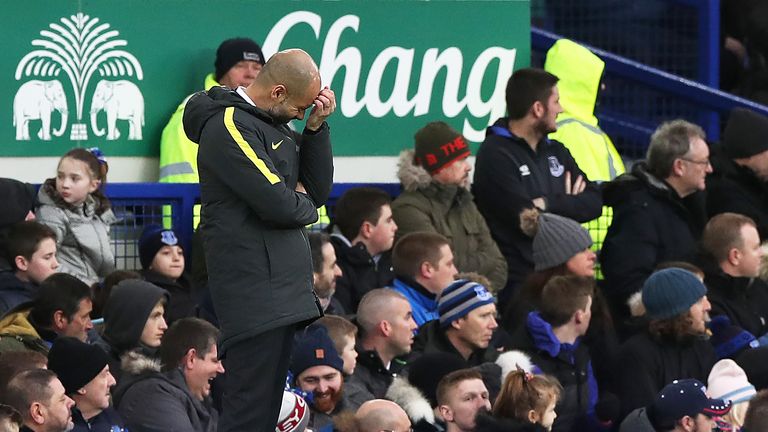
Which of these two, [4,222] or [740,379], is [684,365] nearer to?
[740,379]

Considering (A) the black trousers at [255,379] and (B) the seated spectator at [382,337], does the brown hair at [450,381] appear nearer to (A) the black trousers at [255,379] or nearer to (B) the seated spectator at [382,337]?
(B) the seated spectator at [382,337]

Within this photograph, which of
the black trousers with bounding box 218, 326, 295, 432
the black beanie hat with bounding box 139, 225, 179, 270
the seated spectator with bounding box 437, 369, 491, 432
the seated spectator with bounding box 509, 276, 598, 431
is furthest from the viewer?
the black beanie hat with bounding box 139, 225, 179, 270

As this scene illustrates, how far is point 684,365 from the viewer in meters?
10.7

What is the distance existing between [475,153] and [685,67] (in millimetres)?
3230

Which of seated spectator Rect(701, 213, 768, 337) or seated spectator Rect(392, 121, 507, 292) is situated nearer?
seated spectator Rect(392, 121, 507, 292)

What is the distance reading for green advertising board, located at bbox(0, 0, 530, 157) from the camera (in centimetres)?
1145

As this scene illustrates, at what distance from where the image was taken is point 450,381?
947cm

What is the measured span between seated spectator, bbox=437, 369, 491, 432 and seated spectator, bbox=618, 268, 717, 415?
1.36m

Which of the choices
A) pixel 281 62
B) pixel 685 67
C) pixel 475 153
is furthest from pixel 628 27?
pixel 281 62

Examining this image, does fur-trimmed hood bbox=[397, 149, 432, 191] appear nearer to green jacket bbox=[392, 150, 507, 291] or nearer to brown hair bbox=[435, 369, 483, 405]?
green jacket bbox=[392, 150, 507, 291]

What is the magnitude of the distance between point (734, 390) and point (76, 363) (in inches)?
144

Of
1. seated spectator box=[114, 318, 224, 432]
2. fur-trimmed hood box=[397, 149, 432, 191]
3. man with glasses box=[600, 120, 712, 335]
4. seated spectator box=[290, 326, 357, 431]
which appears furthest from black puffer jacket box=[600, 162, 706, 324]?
seated spectator box=[114, 318, 224, 432]

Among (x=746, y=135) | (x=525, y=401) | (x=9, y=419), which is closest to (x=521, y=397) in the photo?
(x=525, y=401)

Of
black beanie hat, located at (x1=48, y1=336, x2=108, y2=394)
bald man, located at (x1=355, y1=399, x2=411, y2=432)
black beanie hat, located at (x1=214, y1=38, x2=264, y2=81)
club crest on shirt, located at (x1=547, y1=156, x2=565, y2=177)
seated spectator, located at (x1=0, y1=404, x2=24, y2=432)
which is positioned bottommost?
bald man, located at (x1=355, y1=399, x2=411, y2=432)
